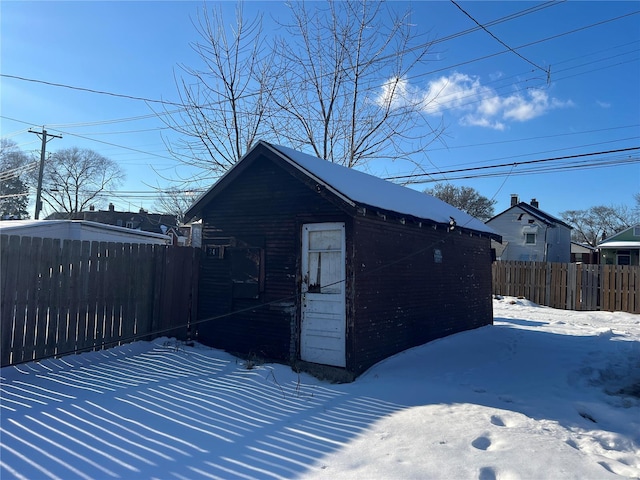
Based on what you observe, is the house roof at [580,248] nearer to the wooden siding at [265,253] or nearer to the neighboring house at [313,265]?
the neighboring house at [313,265]

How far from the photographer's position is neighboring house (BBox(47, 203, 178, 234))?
171 feet

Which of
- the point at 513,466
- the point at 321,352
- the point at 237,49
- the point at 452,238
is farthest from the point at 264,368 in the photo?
the point at 237,49

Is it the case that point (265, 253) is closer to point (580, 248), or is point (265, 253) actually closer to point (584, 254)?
point (584, 254)

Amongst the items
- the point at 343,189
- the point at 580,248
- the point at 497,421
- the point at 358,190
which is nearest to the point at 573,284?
the point at 358,190

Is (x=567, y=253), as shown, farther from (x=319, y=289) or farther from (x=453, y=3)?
(x=319, y=289)

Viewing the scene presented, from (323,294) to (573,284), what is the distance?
46.8 ft

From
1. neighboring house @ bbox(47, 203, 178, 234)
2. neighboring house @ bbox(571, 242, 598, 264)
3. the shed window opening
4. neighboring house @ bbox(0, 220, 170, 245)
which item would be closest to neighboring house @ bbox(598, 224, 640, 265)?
neighboring house @ bbox(571, 242, 598, 264)

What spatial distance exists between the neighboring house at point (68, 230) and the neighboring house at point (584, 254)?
131ft

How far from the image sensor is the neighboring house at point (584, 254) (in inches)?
1715

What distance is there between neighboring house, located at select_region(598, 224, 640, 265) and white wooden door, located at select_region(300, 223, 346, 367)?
108 feet

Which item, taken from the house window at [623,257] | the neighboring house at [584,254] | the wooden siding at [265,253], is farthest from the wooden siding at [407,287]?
the neighboring house at [584,254]

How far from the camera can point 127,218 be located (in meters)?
57.2

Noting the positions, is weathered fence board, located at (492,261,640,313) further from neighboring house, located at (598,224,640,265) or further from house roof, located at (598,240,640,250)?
neighboring house, located at (598,224,640,265)

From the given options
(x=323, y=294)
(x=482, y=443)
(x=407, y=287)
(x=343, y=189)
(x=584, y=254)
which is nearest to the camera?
(x=482, y=443)
